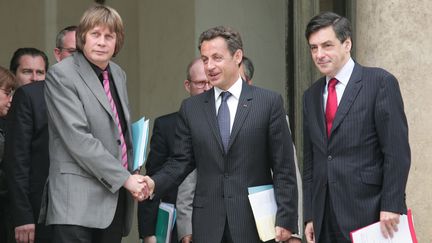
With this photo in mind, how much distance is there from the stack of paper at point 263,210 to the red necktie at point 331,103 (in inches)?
19.2

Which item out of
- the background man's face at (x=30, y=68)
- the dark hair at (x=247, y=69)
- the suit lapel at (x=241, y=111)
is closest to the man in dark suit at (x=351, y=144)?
the suit lapel at (x=241, y=111)

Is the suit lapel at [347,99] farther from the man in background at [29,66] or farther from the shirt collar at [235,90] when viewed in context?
the man in background at [29,66]

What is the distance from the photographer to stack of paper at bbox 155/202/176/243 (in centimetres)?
689

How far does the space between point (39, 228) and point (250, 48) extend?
4051 mm

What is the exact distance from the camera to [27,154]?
6.40m

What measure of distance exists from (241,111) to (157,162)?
54.1 inches

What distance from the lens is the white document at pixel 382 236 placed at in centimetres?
551

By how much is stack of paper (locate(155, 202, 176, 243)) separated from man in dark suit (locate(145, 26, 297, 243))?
2.61 ft

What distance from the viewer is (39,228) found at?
654cm

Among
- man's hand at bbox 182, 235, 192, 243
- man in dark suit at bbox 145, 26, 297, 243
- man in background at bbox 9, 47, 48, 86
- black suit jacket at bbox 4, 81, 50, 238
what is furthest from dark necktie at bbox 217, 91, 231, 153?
man in background at bbox 9, 47, 48, 86

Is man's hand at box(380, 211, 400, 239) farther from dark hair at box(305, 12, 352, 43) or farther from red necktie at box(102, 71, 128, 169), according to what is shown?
red necktie at box(102, 71, 128, 169)

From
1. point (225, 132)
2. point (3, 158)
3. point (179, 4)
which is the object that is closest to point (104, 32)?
point (225, 132)

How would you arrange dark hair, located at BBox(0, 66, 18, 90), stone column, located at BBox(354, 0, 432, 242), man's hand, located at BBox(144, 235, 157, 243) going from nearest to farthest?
dark hair, located at BBox(0, 66, 18, 90)
man's hand, located at BBox(144, 235, 157, 243)
stone column, located at BBox(354, 0, 432, 242)

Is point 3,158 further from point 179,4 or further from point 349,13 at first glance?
point 349,13
